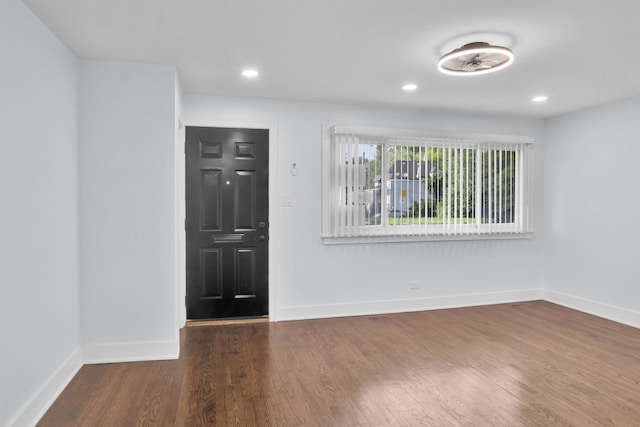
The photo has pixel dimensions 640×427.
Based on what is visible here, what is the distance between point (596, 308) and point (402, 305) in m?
2.21

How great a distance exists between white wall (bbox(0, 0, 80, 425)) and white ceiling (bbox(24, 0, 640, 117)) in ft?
0.87

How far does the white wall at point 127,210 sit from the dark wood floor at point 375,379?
0.30 meters

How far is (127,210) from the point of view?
323cm

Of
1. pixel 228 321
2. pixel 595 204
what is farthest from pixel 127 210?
pixel 595 204

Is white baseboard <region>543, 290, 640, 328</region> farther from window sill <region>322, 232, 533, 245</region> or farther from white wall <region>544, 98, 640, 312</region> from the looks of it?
window sill <region>322, 232, 533, 245</region>

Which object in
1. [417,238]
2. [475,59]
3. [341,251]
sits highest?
[475,59]

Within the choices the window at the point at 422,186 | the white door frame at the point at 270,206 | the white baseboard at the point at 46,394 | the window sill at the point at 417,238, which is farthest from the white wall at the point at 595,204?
the white baseboard at the point at 46,394

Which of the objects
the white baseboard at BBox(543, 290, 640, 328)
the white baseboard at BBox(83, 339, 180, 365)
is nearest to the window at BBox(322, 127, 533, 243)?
the white baseboard at BBox(543, 290, 640, 328)

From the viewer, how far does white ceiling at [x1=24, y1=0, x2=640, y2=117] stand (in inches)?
91.0

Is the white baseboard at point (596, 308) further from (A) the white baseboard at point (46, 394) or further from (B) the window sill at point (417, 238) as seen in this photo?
(A) the white baseboard at point (46, 394)

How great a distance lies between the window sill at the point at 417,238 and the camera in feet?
14.8

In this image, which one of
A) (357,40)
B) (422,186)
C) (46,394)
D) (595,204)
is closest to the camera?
(46,394)

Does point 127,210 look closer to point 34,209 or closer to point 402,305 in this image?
point 34,209

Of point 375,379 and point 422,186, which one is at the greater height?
point 422,186
